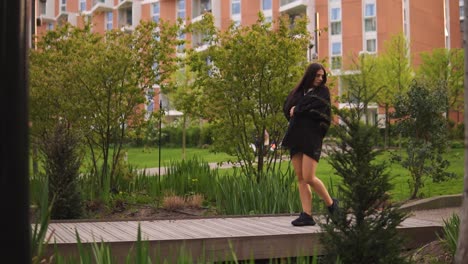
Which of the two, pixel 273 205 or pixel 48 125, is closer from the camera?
pixel 273 205

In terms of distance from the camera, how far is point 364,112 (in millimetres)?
4043

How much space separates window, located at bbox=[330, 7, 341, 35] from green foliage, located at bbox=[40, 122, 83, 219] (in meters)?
44.8

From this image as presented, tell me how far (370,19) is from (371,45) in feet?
6.69

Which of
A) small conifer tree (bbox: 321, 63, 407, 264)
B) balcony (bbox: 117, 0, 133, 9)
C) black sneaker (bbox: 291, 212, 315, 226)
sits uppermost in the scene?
balcony (bbox: 117, 0, 133, 9)

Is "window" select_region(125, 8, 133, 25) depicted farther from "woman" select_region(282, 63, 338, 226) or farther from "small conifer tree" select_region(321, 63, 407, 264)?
"small conifer tree" select_region(321, 63, 407, 264)

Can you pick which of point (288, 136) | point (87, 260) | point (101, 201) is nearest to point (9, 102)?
point (87, 260)

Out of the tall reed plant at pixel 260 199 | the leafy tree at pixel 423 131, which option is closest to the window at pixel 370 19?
the leafy tree at pixel 423 131

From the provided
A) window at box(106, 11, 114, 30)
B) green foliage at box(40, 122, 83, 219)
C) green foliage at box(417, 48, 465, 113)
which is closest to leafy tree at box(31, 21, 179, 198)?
green foliage at box(40, 122, 83, 219)

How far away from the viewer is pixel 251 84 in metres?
10.8

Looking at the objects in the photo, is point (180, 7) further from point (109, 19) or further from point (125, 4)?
point (109, 19)

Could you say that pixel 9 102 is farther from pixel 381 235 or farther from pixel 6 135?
pixel 381 235

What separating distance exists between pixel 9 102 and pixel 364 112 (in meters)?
2.63

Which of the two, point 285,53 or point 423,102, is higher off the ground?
point 285,53

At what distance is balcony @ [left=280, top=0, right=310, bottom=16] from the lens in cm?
5041
